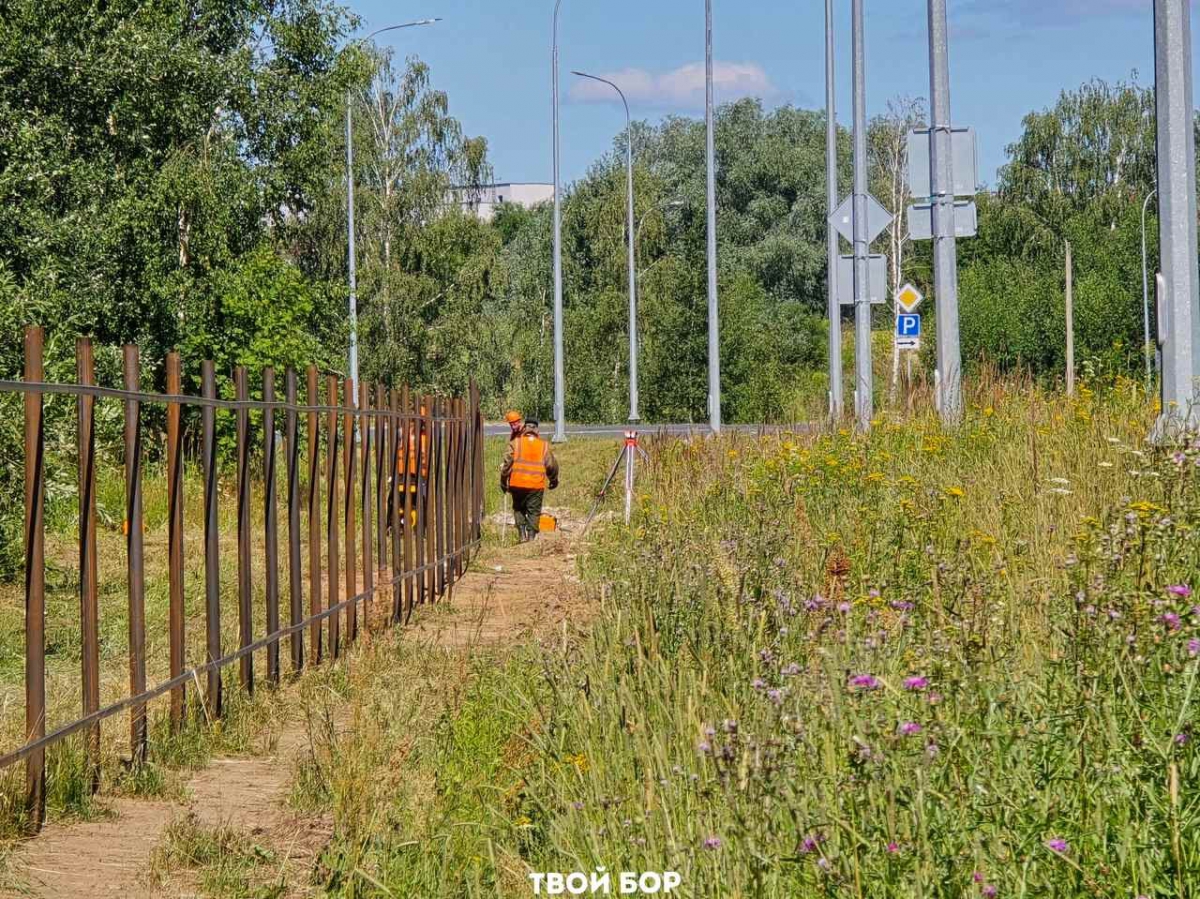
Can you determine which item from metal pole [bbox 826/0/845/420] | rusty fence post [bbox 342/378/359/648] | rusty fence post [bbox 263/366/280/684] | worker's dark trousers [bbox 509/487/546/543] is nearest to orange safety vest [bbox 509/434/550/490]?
worker's dark trousers [bbox 509/487/546/543]

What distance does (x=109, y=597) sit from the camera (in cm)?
1390

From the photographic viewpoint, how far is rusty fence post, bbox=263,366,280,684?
8.50m

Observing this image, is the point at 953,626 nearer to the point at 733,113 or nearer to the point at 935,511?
the point at 935,511

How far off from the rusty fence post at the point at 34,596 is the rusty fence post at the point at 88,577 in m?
0.24

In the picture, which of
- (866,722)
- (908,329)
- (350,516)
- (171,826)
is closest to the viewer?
(866,722)

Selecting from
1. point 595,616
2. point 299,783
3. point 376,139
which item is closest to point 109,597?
point 595,616

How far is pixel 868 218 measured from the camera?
2166cm

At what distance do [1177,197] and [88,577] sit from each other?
674 cm

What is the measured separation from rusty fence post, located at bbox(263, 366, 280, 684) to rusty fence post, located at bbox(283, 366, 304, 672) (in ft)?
0.29

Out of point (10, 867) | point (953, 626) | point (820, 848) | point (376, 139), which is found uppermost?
point (376, 139)

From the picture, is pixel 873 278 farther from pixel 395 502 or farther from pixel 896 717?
pixel 896 717

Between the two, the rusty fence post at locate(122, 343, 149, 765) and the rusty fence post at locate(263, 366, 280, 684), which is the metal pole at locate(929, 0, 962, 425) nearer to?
the rusty fence post at locate(263, 366, 280, 684)

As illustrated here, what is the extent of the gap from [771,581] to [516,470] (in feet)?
41.4

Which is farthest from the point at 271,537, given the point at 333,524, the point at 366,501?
the point at 366,501
